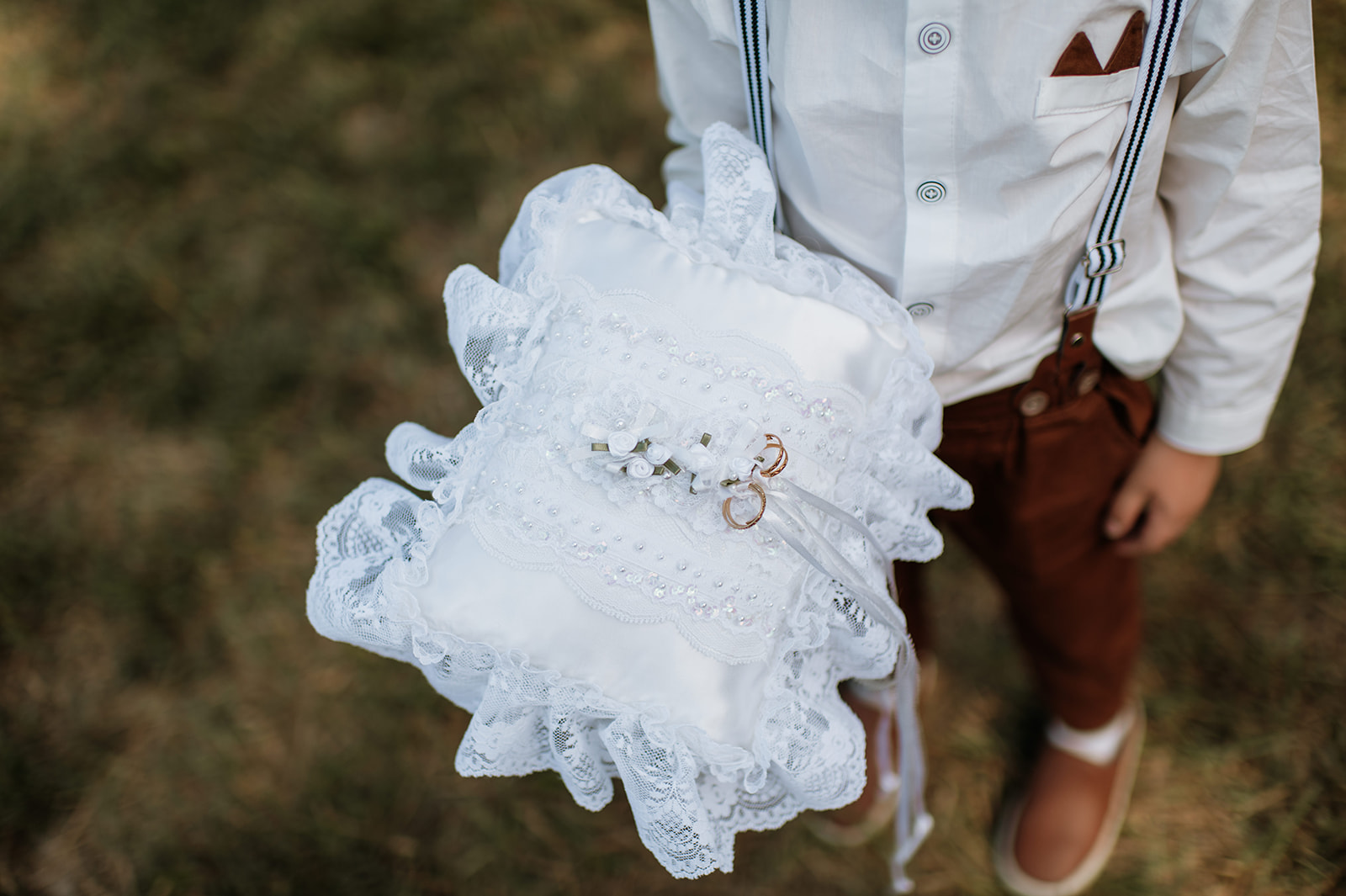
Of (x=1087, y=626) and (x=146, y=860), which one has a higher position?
(x=1087, y=626)

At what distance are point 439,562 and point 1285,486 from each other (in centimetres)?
145

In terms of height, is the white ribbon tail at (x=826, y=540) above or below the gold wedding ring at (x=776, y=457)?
below

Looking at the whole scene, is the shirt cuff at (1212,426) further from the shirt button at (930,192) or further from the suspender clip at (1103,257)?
the shirt button at (930,192)

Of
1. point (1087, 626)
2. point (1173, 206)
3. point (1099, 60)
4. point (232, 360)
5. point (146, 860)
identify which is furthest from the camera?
point (232, 360)

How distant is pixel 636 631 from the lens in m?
0.61

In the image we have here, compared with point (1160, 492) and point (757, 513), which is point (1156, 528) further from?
point (757, 513)

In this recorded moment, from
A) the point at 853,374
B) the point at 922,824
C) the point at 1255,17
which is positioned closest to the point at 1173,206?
the point at 1255,17

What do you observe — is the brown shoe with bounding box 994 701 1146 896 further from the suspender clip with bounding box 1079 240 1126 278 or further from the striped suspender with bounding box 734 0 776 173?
the striped suspender with bounding box 734 0 776 173

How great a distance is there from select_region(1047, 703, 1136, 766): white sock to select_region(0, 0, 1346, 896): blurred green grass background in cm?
10

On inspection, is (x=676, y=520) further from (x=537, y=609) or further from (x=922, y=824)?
(x=922, y=824)

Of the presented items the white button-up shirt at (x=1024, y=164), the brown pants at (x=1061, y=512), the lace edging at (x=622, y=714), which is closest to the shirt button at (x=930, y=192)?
the white button-up shirt at (x=1024, y=164)

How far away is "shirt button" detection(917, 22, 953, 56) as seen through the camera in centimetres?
58

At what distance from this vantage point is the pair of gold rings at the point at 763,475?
60 centimetres

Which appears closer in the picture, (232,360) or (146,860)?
(146,860)
